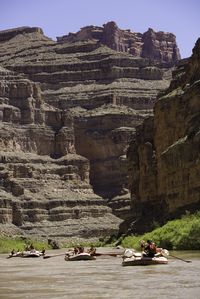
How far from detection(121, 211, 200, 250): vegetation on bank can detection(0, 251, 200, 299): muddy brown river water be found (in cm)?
1206

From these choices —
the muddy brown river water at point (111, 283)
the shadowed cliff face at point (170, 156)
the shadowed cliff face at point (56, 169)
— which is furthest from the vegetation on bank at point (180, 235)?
the shadowed cliff face at point (56, 169)

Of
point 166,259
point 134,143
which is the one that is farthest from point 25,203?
point 166,259

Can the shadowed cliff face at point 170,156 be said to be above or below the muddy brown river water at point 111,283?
above

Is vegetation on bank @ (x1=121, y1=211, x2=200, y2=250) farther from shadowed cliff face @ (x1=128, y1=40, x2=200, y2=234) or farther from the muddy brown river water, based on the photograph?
the muddy brown river water

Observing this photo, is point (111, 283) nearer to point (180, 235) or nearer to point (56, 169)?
point (180, 235)

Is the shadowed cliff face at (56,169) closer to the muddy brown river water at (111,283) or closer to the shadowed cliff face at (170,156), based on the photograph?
the shadowed cliff face at (170,156)

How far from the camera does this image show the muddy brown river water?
3697 cm

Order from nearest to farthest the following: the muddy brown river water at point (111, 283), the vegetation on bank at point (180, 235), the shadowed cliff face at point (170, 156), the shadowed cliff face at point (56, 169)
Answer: the muddy brown river water at point (111, 283) → the vegetation on bank at point (180, 235) → the shadowed cliff face at point (170, 156) → the shadowed cliff face at point (56, 169)

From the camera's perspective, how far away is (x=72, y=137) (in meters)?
194

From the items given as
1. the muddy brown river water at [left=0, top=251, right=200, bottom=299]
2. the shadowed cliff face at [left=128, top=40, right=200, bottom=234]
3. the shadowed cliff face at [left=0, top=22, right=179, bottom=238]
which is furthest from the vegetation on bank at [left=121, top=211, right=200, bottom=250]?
the shadowed cliff face at [left=0, top=22, right=179, bottom=238]

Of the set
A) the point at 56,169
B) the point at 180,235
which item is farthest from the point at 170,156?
the point at 56,169

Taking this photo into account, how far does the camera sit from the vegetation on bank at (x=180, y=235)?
220 ft

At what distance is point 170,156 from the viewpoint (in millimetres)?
86875

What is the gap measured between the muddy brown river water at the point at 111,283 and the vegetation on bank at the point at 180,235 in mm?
12056
